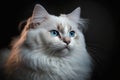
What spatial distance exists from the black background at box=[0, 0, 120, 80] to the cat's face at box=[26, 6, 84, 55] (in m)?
0.07

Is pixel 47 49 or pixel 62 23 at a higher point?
pixel 62 23

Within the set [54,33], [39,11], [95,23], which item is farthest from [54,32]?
[95,23]

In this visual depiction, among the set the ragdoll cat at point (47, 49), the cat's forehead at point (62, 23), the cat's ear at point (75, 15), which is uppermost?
the cat's ear at point (75, 15)

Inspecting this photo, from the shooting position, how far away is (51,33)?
1.26 m

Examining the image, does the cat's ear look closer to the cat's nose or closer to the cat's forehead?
the cat's forehead

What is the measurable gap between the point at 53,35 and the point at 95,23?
0.82ft

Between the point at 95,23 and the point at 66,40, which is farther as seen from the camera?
the point at 95,23

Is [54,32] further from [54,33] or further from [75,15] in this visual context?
[75,15]

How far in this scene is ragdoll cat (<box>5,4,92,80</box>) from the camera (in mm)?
1254

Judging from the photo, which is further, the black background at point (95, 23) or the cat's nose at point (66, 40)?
the black background at point (95, 23)

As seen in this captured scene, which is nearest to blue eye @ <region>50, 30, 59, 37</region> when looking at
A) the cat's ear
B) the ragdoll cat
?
the ragdoll cat

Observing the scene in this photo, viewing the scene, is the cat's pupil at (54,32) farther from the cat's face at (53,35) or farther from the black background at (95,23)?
the black background at (95,23)

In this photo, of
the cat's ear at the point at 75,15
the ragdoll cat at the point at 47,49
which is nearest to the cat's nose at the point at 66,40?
the ragdoll cat at the point at 47,49

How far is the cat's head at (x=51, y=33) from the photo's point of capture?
1.24 m
